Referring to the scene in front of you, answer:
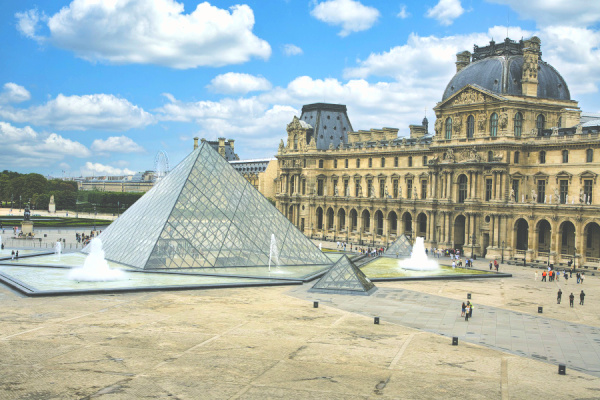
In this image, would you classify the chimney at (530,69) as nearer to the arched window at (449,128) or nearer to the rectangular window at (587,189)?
the arched window at (449,128)

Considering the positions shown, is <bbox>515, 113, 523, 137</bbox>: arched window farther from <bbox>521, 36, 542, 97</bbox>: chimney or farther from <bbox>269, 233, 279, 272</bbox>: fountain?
<bbox>269, 233, 279, 272</bbox>: fountain

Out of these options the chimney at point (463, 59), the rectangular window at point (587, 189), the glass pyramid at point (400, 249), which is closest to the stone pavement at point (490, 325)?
the rectangular window at point (587, 189)

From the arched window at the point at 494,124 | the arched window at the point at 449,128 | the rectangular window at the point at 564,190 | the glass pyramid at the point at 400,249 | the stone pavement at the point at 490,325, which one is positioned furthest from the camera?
the arched window at the point at 449,128

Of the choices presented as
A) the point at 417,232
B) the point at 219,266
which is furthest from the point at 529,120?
the point at 219,266

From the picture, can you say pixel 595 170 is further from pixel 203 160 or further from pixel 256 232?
pixel 203 160

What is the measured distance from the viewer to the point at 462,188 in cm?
6084

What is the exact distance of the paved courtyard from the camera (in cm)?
1833

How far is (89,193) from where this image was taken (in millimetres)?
146625

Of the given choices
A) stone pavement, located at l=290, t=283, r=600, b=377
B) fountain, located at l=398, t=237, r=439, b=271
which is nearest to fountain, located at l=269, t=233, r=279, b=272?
stone pavement, located at l=290, t=283, r=600, b=377

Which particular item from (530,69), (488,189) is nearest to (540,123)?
(530,69)

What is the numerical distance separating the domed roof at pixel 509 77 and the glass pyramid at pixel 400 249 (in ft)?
52.9

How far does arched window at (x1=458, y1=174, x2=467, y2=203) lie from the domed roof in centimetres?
859

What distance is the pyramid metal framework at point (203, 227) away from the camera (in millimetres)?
42188

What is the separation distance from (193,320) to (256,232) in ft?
61.2
